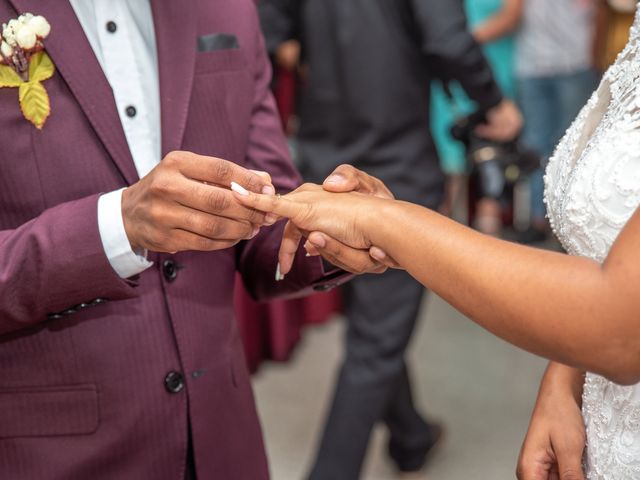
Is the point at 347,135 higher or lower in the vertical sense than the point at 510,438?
higher

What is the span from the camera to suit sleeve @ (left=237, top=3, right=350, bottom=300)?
1.47 m

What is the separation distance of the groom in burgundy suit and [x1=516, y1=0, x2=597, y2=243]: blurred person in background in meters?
3.16

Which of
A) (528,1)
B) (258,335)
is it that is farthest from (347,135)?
(528,1)

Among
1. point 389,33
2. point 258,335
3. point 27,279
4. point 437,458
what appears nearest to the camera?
point 27,279

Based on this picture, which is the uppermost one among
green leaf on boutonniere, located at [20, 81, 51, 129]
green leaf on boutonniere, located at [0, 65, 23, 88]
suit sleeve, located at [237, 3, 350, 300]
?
green leaf on boutonniere, located at [0, 65, 23, 88]

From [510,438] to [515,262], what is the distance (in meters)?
2.12

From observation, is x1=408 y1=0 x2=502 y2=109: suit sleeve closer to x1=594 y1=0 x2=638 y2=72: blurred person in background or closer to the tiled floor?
the tiled floor

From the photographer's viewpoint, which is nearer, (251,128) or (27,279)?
(27,279)

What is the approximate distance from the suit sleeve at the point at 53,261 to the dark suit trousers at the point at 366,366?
1.51m

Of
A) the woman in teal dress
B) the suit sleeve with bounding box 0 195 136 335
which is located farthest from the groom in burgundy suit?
the woman in teal dress

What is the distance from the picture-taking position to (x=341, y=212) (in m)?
1.27

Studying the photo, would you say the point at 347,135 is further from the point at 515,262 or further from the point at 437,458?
the point at 515,262

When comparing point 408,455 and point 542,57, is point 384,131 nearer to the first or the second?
point 408,455

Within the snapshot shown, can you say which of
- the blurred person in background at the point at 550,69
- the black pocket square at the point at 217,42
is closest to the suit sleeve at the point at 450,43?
the black pocket square at the point at 217,42
